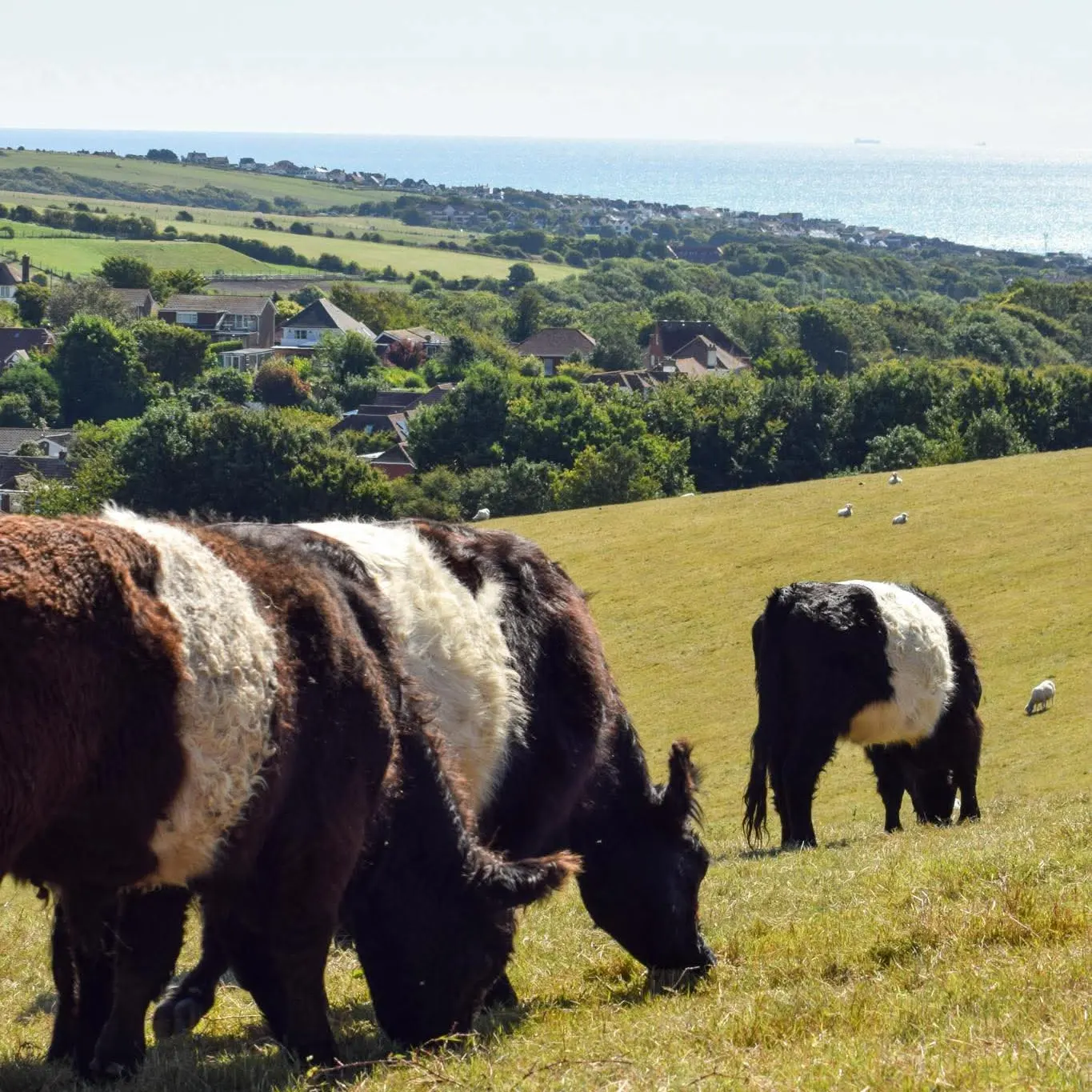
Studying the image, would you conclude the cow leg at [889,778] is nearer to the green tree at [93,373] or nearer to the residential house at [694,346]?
the green tree at [93,373]

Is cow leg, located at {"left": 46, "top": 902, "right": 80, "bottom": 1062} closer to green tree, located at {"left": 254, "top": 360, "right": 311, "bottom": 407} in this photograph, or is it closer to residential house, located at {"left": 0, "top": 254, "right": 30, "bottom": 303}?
green tree, located at {"left": 254, "top": 360, "right": 311, "bottom": 407}

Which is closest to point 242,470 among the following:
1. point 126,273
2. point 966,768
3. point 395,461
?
point 395,461

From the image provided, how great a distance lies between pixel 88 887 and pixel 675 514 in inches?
1762

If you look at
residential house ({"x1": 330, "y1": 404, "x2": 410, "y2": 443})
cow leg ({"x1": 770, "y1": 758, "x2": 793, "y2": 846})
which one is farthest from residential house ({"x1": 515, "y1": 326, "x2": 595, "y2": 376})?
cow leg ({"x1": 770, "y1": 758, "x2": 793, "y2": 846})

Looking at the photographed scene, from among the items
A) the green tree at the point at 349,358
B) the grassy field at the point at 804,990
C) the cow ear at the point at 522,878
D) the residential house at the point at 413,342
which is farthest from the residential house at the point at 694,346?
the cow ear at the point at 522,878

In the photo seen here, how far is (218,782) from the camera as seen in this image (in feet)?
19.1

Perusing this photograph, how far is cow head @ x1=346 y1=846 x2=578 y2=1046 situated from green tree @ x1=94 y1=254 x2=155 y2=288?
5941 inches

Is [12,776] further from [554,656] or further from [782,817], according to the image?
[782,817]

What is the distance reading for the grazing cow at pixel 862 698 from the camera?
1545 centimetres

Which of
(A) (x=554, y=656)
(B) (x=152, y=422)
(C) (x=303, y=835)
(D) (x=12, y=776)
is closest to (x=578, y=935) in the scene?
(A) (x=554, y=656)

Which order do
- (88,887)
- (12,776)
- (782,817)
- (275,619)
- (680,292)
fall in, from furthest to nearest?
(680,292)
(782,817)
(275,619)
(88,887)
(12,776)

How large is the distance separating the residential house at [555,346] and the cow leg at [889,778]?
118832 mm

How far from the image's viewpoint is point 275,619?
630 cm

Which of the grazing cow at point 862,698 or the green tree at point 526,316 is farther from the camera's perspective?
the green tree at point 526,316
